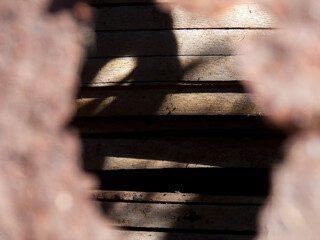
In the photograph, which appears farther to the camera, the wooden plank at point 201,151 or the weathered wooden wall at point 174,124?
the wooden plank at point 201,151

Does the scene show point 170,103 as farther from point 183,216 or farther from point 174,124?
point 183,216

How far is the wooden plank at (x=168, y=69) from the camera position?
2906mm

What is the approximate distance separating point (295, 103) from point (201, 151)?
8.37ft

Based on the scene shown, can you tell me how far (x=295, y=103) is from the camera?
540 mm

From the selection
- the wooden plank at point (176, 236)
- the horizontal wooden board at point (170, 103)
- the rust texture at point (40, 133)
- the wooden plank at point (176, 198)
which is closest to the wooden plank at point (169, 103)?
the horizontal wooden board at point (170, 103)

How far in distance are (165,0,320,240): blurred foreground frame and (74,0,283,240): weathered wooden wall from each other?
7.55 ft

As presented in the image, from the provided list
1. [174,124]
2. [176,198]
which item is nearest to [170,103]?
[174,124]

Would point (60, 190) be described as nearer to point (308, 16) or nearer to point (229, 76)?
point (308, 16)

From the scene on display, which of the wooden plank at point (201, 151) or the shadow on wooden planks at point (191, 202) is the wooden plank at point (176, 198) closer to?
the shadow on wooden planks at point (191, 202)

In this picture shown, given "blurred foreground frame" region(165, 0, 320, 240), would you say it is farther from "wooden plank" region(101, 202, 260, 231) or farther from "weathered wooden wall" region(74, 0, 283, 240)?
"wooden plank" region(101, 202, 260, 231)

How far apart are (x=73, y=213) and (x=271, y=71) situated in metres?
0.30

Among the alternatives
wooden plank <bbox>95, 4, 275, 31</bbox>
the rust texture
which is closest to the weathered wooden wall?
wooden plank <bbox>95, 4, 275, 31</bbox>

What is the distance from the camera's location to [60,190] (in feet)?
1.97

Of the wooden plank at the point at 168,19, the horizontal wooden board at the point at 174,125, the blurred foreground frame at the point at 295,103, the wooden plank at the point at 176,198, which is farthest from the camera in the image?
the wooden plank at the point at 176,198
